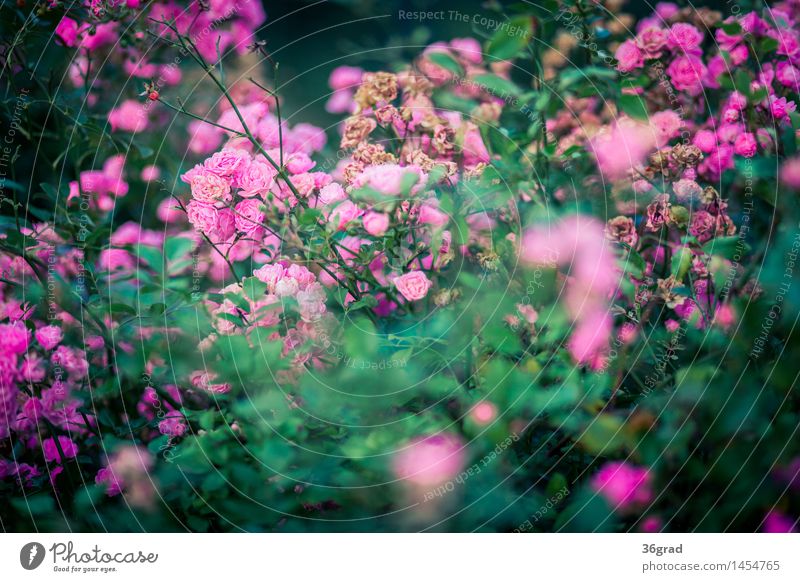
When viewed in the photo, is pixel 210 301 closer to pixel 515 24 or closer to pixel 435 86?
pixel 435 86

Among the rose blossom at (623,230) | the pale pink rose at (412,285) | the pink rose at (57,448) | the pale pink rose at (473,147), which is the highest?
the pale pink rose at (473,147)

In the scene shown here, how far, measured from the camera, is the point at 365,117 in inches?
35.5

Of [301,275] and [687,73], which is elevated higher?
[687,73]

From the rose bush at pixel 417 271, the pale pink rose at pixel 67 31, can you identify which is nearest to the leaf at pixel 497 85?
the rose bush at pixel 417 271

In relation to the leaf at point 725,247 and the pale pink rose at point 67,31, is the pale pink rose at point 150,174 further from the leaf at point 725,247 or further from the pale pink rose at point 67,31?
the leaf at point 725,247

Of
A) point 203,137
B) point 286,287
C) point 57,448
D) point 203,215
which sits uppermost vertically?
point 203,137

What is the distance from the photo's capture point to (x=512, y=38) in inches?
35.3

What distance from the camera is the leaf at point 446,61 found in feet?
2.95

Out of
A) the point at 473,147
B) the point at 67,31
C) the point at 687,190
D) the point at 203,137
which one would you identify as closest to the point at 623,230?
the point at 687,190

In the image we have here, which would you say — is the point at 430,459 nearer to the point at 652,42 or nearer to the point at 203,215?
the point at 203,215

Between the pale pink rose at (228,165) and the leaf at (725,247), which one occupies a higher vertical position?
the pale pink rose at (228,165)
